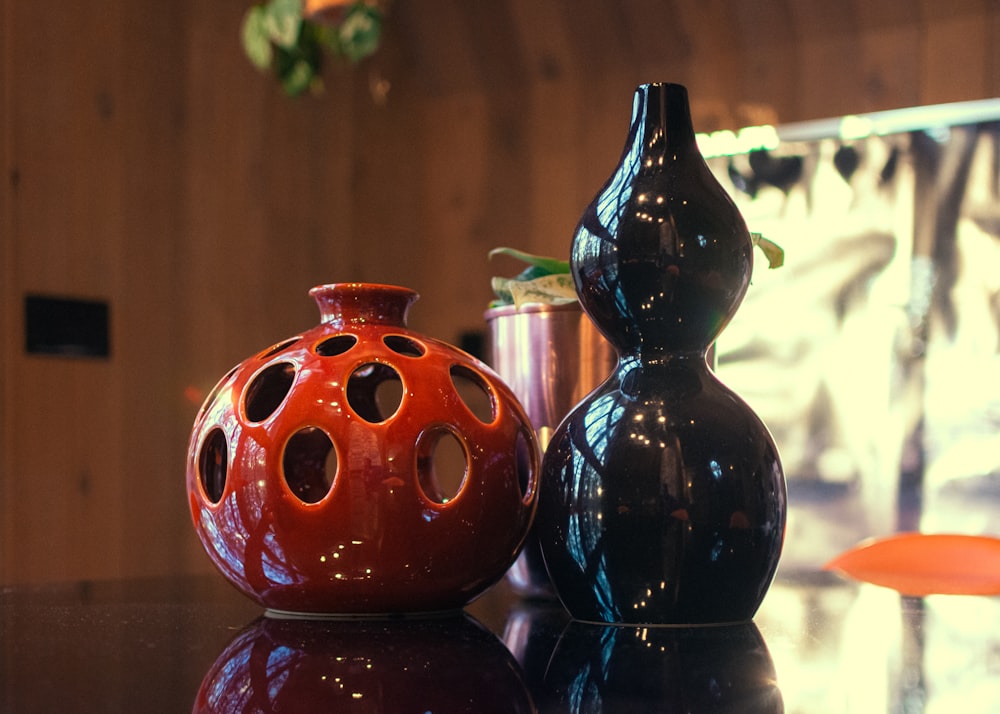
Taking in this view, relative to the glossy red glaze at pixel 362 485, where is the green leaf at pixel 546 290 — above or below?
above

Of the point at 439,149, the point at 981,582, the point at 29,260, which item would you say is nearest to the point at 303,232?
the point at 439,149

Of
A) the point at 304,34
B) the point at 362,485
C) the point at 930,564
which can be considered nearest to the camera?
the point at 362,485

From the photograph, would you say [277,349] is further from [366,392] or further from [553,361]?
[553,361]

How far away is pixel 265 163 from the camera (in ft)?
10.5

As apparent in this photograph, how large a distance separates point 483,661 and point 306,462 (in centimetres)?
28

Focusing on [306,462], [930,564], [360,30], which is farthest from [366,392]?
[360,30]

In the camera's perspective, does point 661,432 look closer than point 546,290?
Yes

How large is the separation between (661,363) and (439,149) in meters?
3.05

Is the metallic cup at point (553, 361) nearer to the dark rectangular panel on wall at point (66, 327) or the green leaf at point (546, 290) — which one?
the green leaf at point (546, 290)

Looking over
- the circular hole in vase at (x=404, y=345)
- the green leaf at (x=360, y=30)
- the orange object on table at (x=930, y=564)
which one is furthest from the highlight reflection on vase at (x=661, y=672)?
the green leaf at (x=360, y=30)

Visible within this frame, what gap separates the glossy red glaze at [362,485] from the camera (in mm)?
616

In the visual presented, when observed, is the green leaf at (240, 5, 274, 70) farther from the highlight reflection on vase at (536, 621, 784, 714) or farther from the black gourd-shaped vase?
the highlight reflection on vase at (536, 621, 784, 714)

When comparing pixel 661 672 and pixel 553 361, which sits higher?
pixel 553 361

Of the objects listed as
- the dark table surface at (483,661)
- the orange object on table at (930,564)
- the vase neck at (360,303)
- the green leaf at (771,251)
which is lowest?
the orange object on table at (930,564)
